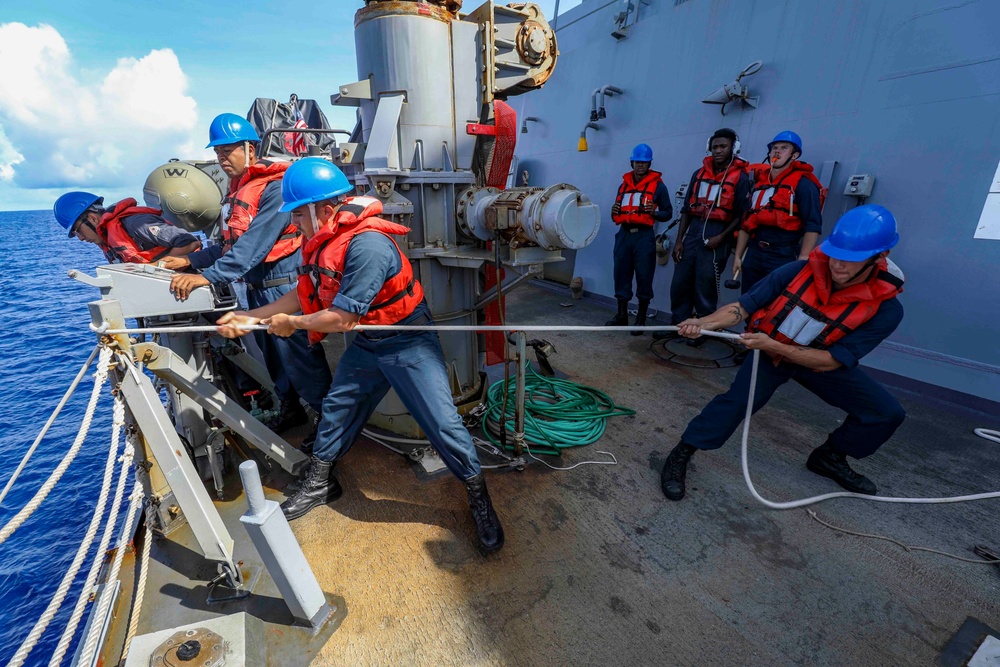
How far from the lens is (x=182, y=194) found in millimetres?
4273

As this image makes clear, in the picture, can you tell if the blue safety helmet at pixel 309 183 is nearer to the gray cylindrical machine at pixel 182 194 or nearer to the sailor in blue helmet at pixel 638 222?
the gray cylindrical machine at pixel 182 194

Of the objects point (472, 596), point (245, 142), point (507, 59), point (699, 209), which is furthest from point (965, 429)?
point (245, 142)

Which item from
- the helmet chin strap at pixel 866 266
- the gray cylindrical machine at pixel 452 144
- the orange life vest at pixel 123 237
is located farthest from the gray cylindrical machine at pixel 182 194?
the helmet chin strap at pixel 866 266

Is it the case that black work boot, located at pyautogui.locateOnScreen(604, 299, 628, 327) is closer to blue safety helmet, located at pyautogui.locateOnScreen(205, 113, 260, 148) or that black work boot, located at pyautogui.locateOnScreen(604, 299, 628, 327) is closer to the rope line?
the rope line

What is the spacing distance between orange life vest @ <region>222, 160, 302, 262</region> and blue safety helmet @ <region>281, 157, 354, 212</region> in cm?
96

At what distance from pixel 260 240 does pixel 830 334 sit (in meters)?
3.45

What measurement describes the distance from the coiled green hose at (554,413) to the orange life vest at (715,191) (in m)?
2.29

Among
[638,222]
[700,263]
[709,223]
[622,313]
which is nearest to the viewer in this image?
[709,223]

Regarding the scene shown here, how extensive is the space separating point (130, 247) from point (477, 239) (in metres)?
2.59

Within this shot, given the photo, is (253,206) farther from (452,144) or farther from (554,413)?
(554,413)

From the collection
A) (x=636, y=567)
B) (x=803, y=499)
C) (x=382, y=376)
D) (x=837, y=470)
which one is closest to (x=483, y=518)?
(x=636, y=567)

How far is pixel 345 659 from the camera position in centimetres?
193

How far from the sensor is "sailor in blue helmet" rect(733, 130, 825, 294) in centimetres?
408

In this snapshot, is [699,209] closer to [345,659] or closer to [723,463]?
[723,463]
